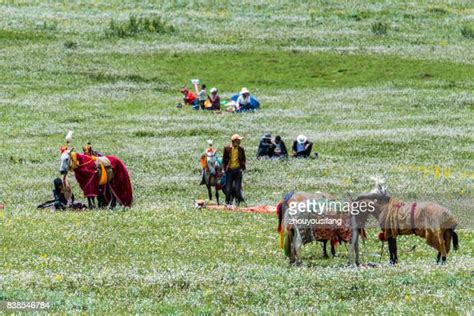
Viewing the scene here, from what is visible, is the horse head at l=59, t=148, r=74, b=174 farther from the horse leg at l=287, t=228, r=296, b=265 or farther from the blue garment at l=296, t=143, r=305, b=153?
the blue garment at l=296, t=143, r=305, b=153

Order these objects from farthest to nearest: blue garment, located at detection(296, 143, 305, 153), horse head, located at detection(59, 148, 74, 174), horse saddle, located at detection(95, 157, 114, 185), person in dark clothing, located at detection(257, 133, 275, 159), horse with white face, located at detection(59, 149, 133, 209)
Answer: blue garment, located at detection(296, 143, 305, 153) → person in dark clothing, located at detection(257, 133, 275, 159) → horse saddle, located at detection(95, 157, 114, 185) → horse with white face, located at detection(59, 149, 133, 209) → horse head, located at detection(59, 148, 74, 174)

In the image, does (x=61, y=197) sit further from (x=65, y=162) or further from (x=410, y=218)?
(x=410, y=218)

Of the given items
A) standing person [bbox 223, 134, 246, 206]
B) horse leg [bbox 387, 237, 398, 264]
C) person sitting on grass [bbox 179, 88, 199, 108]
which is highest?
horse leg [bbox 387, 237, 398, 264]

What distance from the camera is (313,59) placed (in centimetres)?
7644

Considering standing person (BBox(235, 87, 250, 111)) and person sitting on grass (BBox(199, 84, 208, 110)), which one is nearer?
standing person (BBox(235, 87, 250, 111))

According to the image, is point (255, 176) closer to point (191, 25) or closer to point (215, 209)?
point (215, 209)

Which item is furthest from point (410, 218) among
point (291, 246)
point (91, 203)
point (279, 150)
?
point (279, 150)

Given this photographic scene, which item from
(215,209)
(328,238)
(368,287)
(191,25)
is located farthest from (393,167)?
(191,25)

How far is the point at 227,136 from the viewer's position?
53062mm

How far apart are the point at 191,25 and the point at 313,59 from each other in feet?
56.8

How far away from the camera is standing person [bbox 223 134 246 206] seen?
1420 inches

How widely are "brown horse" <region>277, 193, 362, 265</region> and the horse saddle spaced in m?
11.4

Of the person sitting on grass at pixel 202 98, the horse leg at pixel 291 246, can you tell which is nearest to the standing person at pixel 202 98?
the person sitting on grass at pixel 202 98

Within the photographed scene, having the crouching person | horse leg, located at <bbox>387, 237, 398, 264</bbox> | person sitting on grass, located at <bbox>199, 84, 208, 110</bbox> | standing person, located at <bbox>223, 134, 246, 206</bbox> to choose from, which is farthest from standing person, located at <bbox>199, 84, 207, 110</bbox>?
horse leg, located at <bbox>387, 237, 398, 264</bbox>
